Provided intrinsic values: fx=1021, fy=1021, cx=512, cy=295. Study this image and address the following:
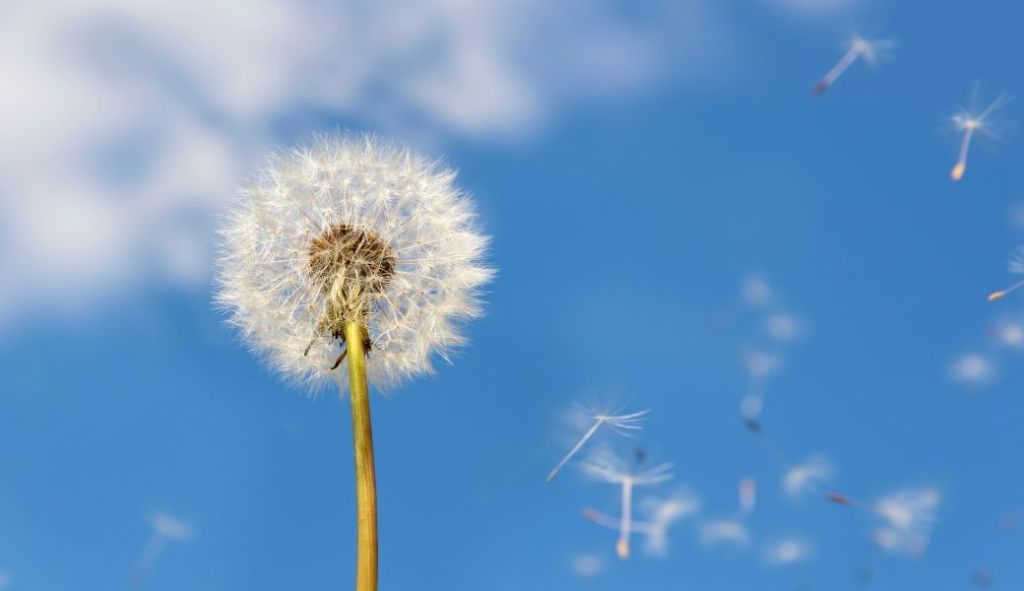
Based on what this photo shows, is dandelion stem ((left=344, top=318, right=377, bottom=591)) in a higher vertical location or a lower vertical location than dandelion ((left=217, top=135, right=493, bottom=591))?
lower

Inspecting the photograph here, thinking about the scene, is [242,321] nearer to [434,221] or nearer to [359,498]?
[434,221]

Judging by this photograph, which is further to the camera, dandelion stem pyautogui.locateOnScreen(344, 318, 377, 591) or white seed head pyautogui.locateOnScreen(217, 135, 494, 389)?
white seed head pyautogui.locateOnScreen(217, 135, 494, 389)

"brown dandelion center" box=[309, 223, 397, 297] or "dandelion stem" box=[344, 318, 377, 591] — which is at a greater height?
"brown dandelion center" box=[309, 223, 397, 297]

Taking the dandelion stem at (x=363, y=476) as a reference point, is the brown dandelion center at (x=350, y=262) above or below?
above

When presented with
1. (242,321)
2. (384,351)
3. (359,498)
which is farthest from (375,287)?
(359,498)
